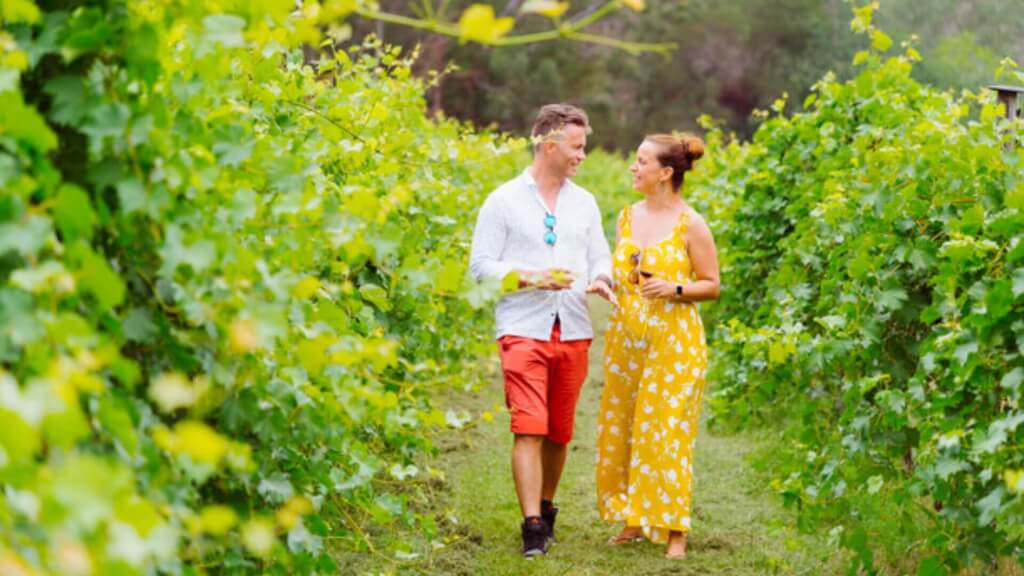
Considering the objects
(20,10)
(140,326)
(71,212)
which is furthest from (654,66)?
(71,212)

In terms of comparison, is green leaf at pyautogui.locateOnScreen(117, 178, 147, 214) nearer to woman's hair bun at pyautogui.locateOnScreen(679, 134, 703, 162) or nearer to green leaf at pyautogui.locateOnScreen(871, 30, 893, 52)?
woman's hair bun at pyautogui.locateOnScreen(679, 134, 703, 162)

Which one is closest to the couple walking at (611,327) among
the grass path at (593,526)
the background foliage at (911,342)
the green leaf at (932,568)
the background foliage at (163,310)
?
the grass path at (593,526)

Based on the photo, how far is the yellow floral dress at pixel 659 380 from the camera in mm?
5863

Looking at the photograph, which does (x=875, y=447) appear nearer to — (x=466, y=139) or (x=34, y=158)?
(x=466, y=139)

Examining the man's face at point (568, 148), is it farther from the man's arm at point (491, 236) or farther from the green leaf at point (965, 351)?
the green leaf at point (965, 351)

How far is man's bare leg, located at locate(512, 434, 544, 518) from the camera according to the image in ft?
18.5

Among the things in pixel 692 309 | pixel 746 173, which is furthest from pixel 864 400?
pixel 746 173

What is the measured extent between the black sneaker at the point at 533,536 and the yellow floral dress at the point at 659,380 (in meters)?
0.46

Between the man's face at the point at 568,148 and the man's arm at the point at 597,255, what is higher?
the man's face at the point at 568,148

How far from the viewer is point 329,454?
3.49 m

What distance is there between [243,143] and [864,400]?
3.09m

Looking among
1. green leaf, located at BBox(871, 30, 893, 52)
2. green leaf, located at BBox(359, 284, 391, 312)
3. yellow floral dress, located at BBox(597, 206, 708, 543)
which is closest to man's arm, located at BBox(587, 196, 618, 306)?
yellow floral dress, located at BBox(597, 206, 708, 543)

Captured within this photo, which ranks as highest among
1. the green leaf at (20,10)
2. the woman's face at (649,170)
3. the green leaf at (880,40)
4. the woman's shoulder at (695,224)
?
the green leaf at (880,40)

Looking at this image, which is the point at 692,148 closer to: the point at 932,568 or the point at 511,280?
the point at 932,568
